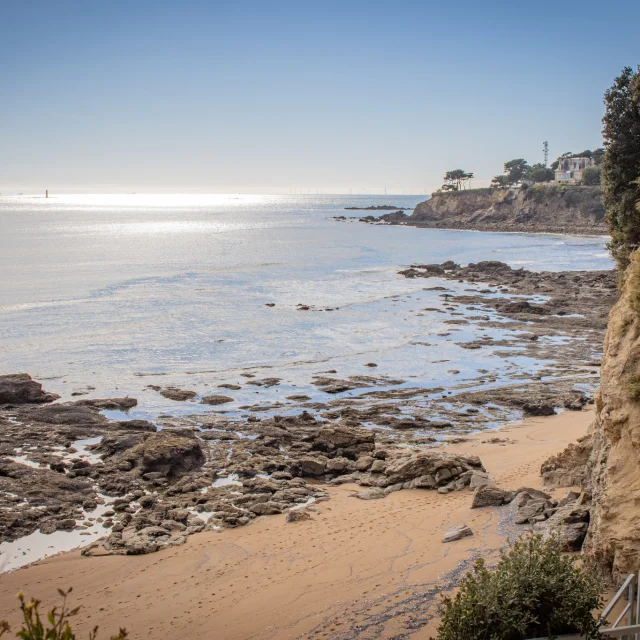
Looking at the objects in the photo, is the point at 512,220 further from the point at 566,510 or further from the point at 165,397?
the point at 566,510

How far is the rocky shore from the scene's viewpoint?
1498 cm

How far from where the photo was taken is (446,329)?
38250 millimetres

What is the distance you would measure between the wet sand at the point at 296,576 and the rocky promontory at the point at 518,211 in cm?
9685

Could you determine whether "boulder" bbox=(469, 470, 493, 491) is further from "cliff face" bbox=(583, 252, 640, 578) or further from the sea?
the sea

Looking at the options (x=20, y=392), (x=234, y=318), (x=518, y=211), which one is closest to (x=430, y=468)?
(x=20, y=392)

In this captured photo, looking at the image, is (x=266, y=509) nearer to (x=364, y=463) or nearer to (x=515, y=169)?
(x=364, y=463)

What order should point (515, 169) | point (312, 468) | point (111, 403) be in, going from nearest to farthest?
point (312, 468)
point (111, 403)
point (515, 169)

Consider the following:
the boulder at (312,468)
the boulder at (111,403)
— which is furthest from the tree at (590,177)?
the boulder at (312,468)

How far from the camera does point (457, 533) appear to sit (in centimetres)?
1245

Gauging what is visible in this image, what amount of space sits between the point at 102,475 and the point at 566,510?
1142cm

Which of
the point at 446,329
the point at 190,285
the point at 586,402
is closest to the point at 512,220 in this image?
the point at 190,285

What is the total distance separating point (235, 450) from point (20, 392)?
1017 cm

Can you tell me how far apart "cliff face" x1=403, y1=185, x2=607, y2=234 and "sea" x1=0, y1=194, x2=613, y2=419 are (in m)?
21.2

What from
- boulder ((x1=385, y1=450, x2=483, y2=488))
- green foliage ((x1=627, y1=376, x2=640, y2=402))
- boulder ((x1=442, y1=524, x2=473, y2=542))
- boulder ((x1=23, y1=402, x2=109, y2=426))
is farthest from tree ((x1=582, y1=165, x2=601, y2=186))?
green foliage ((x1=627, y1=376, x2=640, y2=402))
